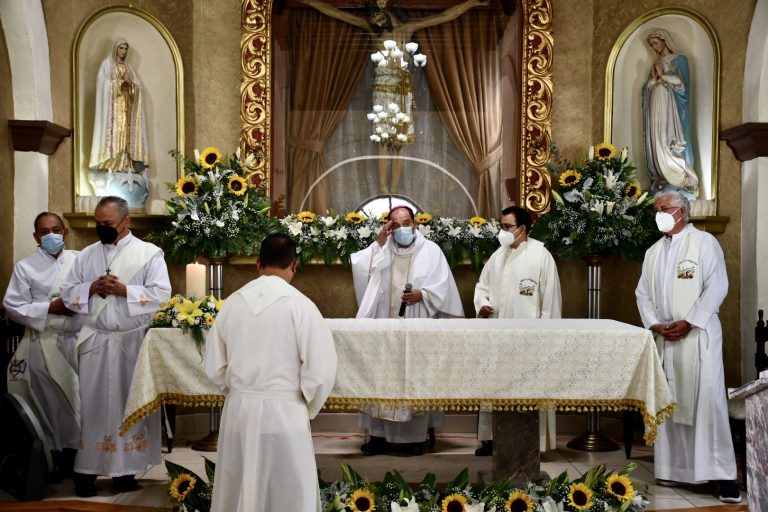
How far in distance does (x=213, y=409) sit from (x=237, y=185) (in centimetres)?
191

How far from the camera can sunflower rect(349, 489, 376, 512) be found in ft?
16.8

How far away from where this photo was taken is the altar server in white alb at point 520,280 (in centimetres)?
754

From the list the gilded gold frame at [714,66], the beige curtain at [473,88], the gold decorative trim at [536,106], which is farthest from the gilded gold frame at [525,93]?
the gilded gold frame at [714,66]

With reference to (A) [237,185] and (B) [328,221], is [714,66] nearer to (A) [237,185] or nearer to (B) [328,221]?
(B) [328,221]

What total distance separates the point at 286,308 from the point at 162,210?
171 inches

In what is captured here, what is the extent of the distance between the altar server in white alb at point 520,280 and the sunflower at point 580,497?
7.48 ft

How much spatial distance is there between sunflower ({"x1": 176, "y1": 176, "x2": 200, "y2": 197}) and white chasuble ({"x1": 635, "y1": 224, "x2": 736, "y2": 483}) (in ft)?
12.7

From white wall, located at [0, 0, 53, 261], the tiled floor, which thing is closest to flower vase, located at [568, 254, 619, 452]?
the tiled floor

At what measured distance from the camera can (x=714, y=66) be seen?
8.12 meters

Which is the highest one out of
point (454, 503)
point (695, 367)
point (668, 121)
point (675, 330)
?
point (668, 121)

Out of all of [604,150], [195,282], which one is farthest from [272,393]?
[604,150]

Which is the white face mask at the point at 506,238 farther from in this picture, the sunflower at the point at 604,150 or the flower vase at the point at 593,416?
the sunflower at the point at 604,150

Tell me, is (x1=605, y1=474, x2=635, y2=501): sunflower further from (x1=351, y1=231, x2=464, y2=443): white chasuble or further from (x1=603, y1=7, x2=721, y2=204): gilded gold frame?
(x1=603, y1=7, x2=721, y2=204): gilded gold frame

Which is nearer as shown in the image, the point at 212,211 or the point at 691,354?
the point at 691,354
